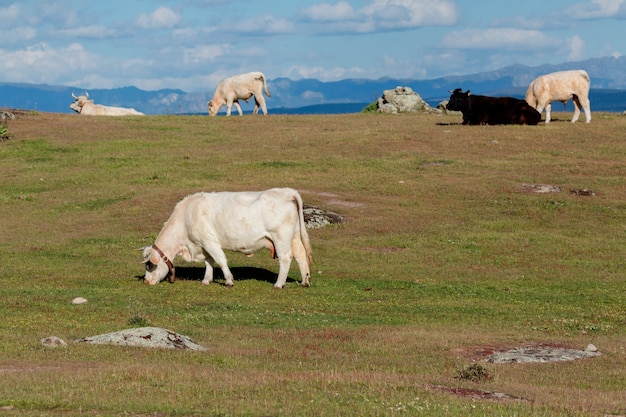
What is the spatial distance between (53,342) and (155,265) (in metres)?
9.03

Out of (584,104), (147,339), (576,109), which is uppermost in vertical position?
(584,104)

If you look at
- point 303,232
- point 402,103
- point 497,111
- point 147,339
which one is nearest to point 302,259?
point 303,232

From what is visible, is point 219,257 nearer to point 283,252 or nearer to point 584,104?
point 283,252

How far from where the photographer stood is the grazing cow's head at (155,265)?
85.0ft

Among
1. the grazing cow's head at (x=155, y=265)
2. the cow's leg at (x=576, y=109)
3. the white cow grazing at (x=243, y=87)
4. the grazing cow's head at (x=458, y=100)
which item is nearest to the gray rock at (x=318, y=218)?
the grazing cow's head at (x=155, y=265)

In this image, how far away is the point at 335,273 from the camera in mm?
28469

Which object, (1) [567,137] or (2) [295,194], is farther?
(1) [567,137]

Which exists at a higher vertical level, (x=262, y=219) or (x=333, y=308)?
(x=262, y=219)

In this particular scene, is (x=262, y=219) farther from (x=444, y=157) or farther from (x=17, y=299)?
(x=444, y=157)

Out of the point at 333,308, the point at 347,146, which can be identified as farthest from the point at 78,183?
the point at 333,308

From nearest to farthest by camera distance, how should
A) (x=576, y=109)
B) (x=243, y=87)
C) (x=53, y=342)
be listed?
(x=53, y=342) → (x=576, y=109) → (x=243, y=87)

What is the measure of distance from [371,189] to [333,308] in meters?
19.6

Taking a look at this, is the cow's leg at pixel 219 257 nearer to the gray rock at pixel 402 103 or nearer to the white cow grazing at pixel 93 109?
the white cow grazing at pixel 93 109

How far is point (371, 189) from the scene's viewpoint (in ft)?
139
